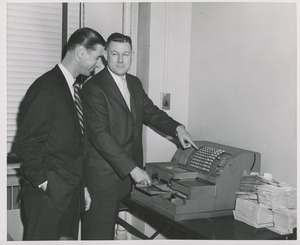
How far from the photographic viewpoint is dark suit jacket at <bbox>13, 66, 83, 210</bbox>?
2.16 metres

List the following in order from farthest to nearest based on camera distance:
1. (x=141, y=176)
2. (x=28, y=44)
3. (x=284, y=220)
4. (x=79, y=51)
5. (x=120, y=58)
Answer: (x=28, y=44) < (x=120, y=58) < (x=141, y=176) < (x=79, y=51) < (x=284, y=220)

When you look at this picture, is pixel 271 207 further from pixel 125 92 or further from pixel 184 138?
pixel 125 92

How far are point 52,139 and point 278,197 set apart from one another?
4.31 ft

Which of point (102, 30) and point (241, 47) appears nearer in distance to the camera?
point (241, 47)

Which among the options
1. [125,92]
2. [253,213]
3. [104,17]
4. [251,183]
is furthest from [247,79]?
[104,17]

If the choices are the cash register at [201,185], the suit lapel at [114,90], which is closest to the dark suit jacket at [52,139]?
the suit lapel at [114,90]

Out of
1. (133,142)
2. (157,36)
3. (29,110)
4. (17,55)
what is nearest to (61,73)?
(29,110)

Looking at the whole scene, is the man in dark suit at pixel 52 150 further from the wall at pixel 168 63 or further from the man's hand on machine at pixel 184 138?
the wall at pixel 168 63

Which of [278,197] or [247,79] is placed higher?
[247,79]

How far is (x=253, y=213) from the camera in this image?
230cm

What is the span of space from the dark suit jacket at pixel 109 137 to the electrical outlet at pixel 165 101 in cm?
52

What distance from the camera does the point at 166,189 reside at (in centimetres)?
259

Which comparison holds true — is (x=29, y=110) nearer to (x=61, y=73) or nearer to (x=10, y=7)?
(x=61, y=73)

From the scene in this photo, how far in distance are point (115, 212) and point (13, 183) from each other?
3.08 feet
